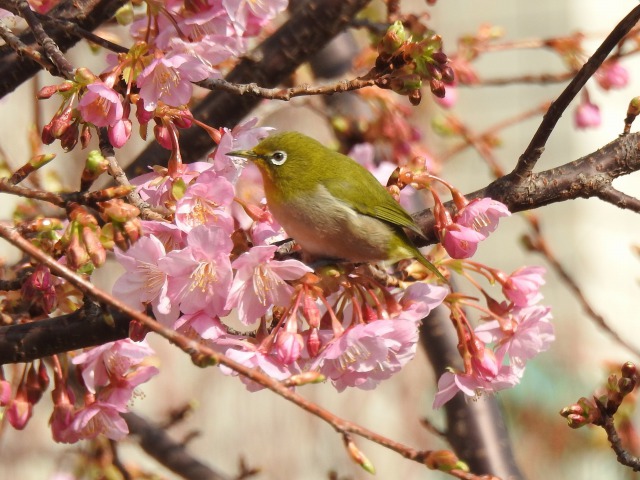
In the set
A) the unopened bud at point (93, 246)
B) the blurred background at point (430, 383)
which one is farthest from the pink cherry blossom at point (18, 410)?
the blurred background at point (430, 383)

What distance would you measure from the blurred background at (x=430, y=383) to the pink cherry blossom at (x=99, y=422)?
298cm

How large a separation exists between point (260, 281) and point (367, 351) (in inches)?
8.4

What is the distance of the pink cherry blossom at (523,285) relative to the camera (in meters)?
1.78

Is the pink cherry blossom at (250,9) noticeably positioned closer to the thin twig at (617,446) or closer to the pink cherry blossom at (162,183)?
the pink cherry blossom at (162,183)

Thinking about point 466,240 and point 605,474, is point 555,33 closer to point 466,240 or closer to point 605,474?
point 605,474

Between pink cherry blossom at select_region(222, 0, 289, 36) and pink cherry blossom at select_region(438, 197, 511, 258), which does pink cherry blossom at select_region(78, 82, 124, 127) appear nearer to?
pink cherry blossom at select_region(222, 0, 289, 36)

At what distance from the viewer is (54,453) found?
4.94m

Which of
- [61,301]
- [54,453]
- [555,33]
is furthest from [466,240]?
Result: [555,33]

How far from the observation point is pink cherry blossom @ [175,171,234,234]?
1474 millimetres

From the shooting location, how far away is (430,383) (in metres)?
7.43

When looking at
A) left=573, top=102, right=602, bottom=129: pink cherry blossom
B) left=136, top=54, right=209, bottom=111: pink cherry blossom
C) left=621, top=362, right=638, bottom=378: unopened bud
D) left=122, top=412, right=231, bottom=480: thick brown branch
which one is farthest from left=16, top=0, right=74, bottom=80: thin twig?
left=573, top=102, right=602, bottom=129: pink cherry blossom

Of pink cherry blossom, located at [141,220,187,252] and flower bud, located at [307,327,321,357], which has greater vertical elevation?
pink cherry blossom, located at [141,220,187,252]

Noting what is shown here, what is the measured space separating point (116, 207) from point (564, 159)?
920cm

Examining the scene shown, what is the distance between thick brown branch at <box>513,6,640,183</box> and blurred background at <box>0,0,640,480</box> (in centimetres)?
289
